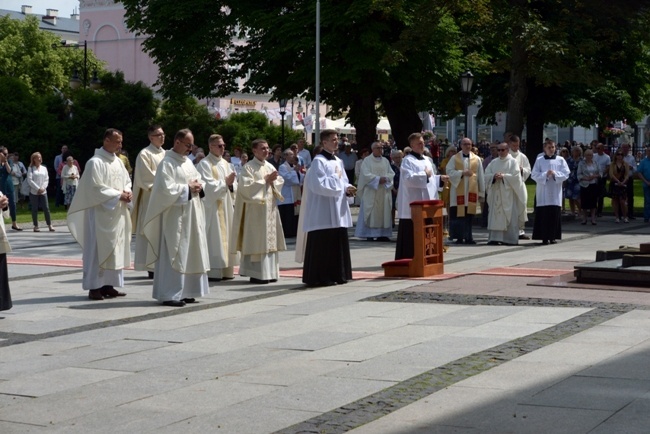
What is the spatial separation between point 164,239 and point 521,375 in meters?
5.53

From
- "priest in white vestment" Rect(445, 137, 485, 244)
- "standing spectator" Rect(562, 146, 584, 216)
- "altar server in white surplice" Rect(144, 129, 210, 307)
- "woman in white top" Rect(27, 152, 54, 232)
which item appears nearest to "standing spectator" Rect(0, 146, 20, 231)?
"woman in white top" Rect(27, 152, 54, 232)

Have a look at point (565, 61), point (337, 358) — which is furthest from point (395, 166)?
point (337, 358)

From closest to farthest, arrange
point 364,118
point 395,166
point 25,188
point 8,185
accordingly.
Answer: point 395,166
point 8,185
point 25,188
point 364,118

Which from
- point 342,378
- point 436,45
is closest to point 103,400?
point 342,378

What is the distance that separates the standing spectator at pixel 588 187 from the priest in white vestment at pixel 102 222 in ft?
49.1

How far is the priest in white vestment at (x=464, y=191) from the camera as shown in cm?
2105

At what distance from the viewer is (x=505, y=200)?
20984 mm

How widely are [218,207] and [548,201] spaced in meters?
7.71

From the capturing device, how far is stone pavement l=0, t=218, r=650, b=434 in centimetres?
690

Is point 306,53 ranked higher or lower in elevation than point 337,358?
higher

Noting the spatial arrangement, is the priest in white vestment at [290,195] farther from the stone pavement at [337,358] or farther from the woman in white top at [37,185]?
the stone pavement at [337,358]

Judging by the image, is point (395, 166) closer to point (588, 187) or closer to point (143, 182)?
point (588, 187)

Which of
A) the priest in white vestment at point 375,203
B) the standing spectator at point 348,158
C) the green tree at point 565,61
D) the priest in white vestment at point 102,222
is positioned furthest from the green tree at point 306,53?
the priest in white vestment at point 102,222

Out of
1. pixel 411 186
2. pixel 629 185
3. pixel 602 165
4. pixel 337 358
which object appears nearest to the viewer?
pixel 337 358
